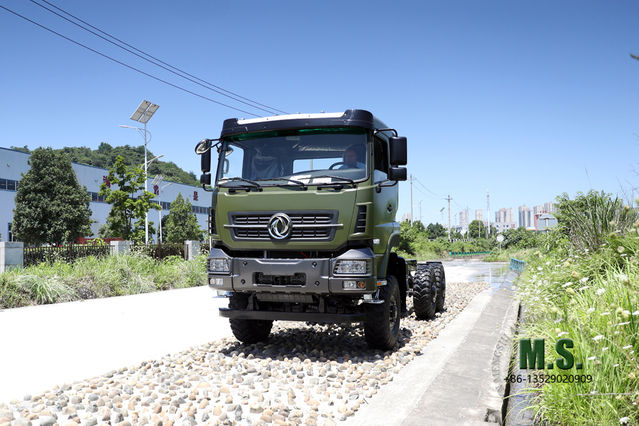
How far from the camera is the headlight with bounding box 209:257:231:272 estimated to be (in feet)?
18.5

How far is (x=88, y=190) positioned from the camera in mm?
53000

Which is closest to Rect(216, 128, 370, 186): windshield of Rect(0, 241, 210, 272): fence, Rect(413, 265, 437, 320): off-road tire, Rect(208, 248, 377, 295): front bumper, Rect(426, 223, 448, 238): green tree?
Rect(208, 248, 377, 295): front bumper

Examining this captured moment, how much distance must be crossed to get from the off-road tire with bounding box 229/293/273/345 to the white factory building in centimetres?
2166

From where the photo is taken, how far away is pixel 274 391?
439 cm

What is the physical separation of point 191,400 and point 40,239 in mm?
36840

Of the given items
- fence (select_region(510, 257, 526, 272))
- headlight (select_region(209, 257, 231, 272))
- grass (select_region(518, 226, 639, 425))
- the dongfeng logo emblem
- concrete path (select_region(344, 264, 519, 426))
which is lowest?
concrete path (select_region(344, 264, 519, 426))

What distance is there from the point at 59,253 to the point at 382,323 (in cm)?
1186

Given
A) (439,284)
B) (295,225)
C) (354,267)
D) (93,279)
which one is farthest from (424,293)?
(93,279)

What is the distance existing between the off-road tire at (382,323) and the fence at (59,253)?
37.3 ft

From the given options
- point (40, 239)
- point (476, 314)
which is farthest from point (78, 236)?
point (476, 314)

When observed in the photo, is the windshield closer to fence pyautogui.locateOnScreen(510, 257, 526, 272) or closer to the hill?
fence pyautogui.locateOnScreen(510, 257, 526, 272)

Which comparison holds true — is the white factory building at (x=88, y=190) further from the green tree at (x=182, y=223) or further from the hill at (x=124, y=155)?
the hill at (x=124, y=155)

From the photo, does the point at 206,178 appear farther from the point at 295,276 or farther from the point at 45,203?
the point at 45,203

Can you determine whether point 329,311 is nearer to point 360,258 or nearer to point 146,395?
point 360,258
